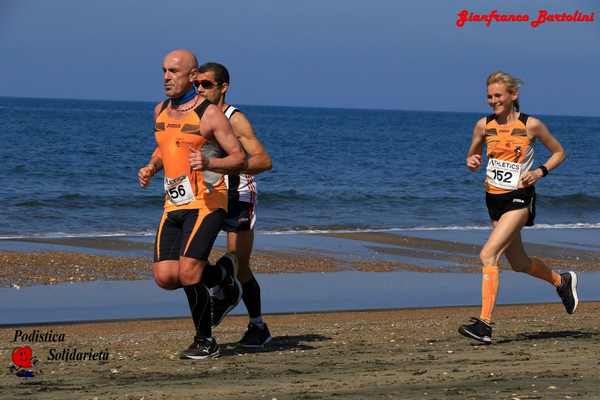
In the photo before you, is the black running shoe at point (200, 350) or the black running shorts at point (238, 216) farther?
the black running shorts at point (238, 216)

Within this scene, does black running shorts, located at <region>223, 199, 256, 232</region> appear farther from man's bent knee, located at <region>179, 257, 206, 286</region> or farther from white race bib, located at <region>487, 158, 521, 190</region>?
white race bib, located at <region>487, 158, 521, 190</region>

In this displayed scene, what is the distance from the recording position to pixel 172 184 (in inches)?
277

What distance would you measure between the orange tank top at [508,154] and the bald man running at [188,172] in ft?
6.89

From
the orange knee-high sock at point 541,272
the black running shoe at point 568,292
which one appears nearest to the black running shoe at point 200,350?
the orange knee-high sock at point 541,272

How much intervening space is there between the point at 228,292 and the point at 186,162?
3.70 ft

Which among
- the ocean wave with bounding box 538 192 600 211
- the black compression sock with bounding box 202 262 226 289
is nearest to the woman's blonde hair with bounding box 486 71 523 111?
the black compression sock with bounding box 202 262 226 289

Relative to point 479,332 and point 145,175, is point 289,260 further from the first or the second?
point 145,175

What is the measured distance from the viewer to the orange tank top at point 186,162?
23.0ft

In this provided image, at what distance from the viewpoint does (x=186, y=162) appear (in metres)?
6.99

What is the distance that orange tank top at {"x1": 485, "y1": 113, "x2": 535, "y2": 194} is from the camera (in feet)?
26.3

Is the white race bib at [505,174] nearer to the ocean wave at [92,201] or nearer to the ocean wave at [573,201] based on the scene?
the ocean wave at [92,201]

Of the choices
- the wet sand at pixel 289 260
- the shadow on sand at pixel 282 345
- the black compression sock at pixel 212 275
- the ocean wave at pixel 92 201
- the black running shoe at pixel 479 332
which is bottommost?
the ocean wave at pixel 92 201

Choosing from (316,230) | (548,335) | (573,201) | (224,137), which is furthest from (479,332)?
(573,201)

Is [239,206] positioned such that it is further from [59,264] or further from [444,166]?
[444,166]
